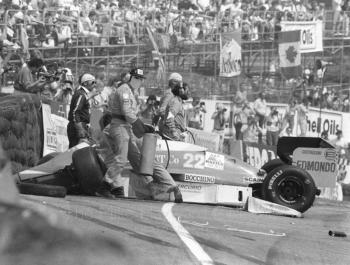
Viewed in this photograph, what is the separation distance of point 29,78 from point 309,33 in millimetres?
11550

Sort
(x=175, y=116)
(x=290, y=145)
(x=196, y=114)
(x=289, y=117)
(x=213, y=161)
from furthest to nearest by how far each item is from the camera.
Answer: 1. (x=289, y=117)
2. (x=196, y=114)
3. (x=175, y=116)
4. (x=290, y=145)
5. (x=213, y=161)

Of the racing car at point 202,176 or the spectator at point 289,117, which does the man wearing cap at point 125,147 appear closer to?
the racing car at point 202,176

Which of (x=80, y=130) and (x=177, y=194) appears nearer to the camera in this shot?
Answer: (x=177, y=194)

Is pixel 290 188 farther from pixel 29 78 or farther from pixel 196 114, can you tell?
pixel 196 114

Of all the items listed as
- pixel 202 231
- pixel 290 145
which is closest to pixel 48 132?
pixel 290 145

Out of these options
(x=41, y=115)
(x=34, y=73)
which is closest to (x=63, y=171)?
(x=41, y=115)

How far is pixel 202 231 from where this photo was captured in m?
7.40

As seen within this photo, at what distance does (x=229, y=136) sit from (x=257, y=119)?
853 millimetres

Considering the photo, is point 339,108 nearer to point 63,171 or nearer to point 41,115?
point 41,115

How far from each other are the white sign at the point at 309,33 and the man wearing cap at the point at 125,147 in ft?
43.4

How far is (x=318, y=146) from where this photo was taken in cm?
1187

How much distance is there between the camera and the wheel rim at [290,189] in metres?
10.6

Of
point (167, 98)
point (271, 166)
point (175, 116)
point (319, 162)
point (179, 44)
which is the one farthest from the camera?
point (179, 44)

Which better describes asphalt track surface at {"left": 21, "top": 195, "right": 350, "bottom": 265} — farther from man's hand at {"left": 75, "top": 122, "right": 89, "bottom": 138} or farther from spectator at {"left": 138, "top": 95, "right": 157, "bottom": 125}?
spectator at {"left": 138, "top": 95, "right": 157, "bottom": 125}
